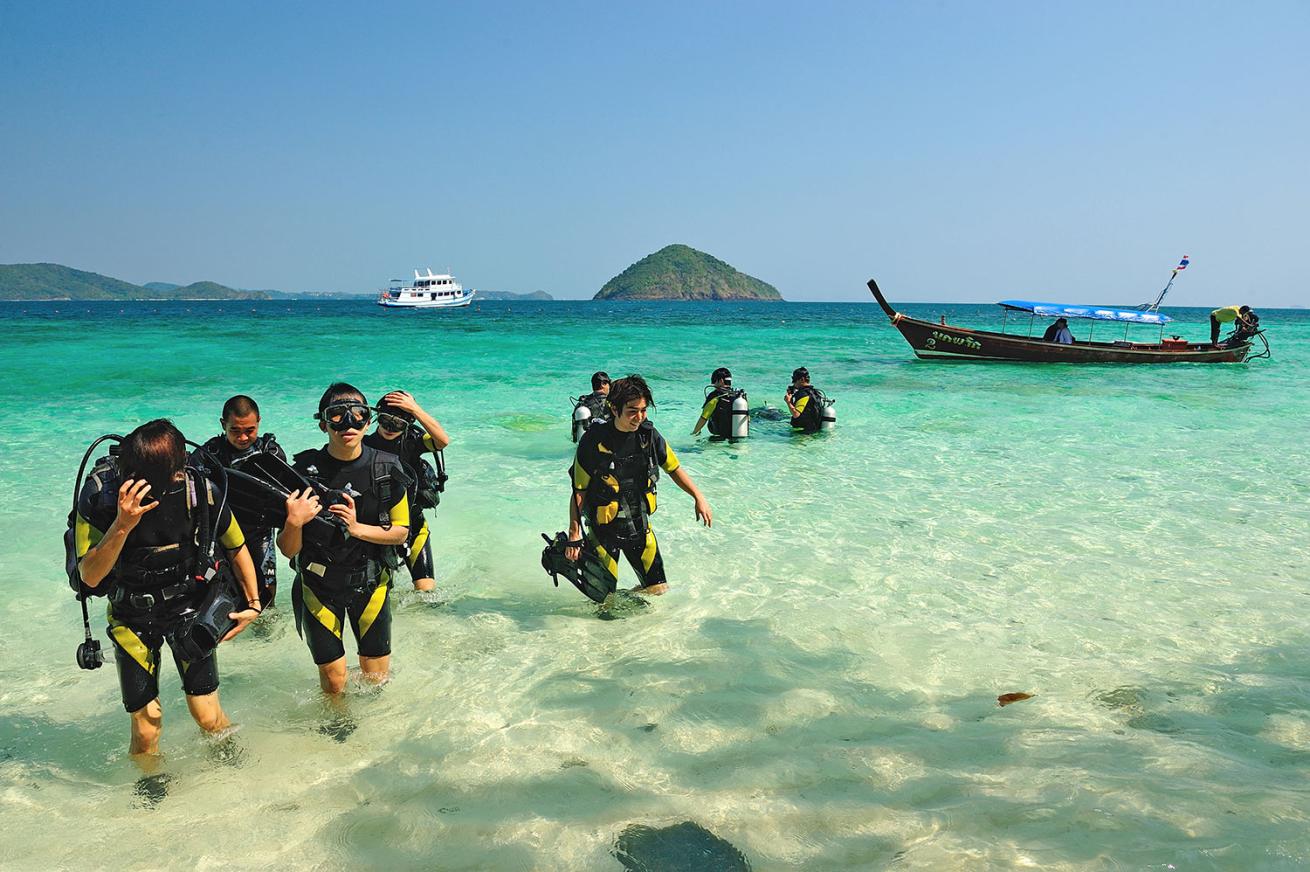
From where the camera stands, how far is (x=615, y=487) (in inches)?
208

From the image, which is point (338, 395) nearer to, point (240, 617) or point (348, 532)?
point (348, 532)

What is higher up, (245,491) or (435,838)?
(245,491)

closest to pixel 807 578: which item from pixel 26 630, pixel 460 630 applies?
pixel 460 630

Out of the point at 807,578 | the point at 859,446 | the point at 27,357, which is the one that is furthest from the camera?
the point at 27,357

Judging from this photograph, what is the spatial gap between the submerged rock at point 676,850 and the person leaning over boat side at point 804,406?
1010 cm

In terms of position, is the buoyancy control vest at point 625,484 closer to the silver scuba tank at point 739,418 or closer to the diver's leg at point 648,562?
the diver's leg at point 648,562

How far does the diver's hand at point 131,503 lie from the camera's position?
2994 millimetres

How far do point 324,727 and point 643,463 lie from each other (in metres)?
2.51

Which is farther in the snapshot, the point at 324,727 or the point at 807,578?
the point at 807,578

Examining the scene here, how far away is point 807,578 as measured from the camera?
21.9 feet

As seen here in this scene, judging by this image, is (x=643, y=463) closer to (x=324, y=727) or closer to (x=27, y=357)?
(x=324, y=727)

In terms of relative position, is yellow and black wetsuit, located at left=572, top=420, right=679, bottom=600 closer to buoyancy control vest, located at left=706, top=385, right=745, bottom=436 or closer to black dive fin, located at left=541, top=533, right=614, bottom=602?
black dive fin, located at left=541, top=533, right=614, bottom=602

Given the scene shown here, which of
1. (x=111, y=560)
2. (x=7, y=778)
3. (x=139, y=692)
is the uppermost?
(x=111, y=560)

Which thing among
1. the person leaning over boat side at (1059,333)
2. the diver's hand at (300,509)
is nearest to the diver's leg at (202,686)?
the diver's hand at (300,509)
